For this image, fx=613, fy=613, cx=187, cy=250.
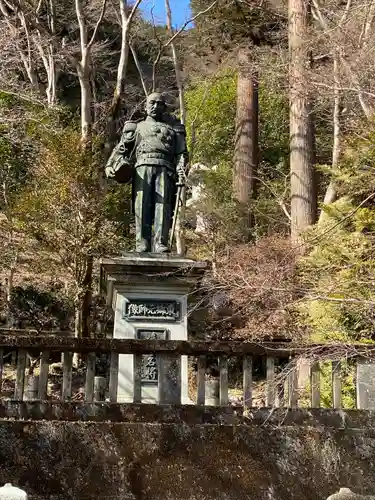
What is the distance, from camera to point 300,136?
14273mm

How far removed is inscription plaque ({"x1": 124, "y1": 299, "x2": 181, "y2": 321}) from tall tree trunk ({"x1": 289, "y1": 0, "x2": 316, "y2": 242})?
6.66 m

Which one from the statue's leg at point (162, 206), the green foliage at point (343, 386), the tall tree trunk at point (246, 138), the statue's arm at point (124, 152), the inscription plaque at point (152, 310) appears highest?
the tall tree trunk at point (246, 138)

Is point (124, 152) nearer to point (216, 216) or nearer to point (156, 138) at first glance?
point (156, 138)

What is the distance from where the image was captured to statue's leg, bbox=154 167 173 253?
739cm

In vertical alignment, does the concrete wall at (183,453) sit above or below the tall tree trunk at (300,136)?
below

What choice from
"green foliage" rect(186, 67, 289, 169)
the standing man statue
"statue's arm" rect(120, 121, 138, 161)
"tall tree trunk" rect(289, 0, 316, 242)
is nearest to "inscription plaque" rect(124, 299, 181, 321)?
the standing man statue

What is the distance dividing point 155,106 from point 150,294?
8.01 ft

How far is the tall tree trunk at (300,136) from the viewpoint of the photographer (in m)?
13.4

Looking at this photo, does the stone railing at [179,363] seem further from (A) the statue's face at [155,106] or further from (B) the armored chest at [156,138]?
(A) the statue's face at [155,106]

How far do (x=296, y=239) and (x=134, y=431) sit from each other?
8.53 metres

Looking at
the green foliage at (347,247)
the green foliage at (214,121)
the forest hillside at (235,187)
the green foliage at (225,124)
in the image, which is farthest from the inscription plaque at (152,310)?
the green foliage at (214,121)

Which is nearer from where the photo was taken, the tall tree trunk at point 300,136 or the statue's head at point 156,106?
the statue's head at point 156,106

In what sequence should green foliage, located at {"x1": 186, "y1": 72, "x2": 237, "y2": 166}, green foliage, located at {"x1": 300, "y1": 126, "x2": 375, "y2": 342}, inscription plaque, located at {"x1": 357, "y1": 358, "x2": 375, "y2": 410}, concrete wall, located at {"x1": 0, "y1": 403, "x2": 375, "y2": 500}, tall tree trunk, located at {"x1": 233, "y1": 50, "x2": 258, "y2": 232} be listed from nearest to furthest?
concrete wall, located at {"x1": 0, "y1": 403, "x2": 375, "y2": 500} < inscription plaque, located at {"x1": 357, "y1": 358, "x2": 375, "y2": 410} < green foliage, located at {"x1": 300, "y1": 126, "x2": 375, "y2": 342} < tall tree trunk, located at {"x1": 233, "y1": 50, "x2": 258, "y2": 232} < green foliage, located at {"x1": 186, "y1": 72, "x2": 237, "y2": 166}

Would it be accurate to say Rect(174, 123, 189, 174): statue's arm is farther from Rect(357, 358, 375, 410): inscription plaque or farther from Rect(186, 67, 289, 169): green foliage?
Rect(186, 67, 289, 169): green foliage
